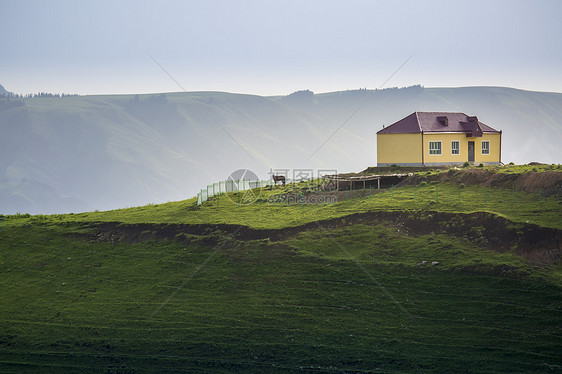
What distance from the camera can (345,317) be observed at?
31422mm

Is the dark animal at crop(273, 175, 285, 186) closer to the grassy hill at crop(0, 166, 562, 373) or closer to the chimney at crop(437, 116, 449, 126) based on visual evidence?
the grassy hill at crop(0, 166, 562, 373)

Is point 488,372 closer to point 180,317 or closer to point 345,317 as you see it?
point 345,317

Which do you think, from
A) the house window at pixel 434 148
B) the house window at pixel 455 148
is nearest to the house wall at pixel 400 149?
the house window at pixel 434 148

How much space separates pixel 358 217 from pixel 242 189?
63.2ft

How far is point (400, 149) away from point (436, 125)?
468 cm

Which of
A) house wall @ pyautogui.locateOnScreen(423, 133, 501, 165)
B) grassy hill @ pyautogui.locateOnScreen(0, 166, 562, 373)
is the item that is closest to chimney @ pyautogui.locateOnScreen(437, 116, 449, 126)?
house wall @ pyautogui.locateOnScreen(423, 133, 501, 165)

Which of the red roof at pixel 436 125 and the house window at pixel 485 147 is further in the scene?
the house window at pixel 485 147

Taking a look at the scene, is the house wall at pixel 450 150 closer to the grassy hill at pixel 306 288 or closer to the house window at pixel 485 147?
the house window at pixel 485 147

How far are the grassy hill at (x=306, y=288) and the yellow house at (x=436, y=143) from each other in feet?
42.1

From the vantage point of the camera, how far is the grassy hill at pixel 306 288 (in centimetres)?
2848

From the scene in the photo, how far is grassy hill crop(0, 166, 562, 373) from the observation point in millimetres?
28484

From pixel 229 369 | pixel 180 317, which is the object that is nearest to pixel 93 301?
pixel 180 317

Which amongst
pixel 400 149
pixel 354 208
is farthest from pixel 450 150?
pixel 354 208

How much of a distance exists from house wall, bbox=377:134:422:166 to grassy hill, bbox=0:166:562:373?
1283 centimetres
